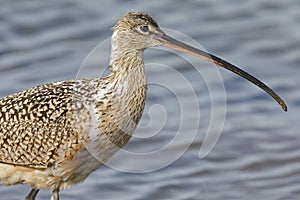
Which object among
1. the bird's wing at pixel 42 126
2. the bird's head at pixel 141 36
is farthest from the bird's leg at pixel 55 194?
the bird's head at pixel 141 36

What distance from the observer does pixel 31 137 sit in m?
8.36

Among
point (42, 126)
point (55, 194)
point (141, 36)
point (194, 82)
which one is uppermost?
point (194, 82)

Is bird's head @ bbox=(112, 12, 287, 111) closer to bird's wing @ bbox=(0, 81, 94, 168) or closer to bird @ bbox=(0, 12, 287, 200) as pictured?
bird @ bbox=(0, 12, 287, 200)

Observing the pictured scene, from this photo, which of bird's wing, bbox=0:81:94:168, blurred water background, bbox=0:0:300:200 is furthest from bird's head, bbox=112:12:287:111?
blurred water background, bbox=0:0:300:200

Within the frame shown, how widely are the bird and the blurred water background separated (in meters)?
1.00

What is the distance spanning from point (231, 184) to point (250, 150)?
24.8 inches

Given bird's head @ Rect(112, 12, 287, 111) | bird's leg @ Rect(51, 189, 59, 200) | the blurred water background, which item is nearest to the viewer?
bird's head @ Rect(112, 12, 287, 111)

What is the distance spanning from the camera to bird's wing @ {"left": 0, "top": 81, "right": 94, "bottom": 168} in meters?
8.27

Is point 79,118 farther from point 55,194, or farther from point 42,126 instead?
point 55,194

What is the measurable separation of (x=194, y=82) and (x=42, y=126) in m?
3.05

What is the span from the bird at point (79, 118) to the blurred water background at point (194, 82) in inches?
39.4

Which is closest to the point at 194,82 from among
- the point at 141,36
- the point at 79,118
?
the point at 141,36

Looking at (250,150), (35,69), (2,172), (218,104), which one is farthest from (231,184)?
(35,69)

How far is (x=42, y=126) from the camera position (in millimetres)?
8328
